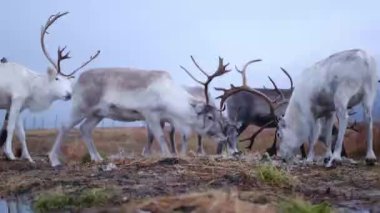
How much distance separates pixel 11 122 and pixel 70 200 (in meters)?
7.50

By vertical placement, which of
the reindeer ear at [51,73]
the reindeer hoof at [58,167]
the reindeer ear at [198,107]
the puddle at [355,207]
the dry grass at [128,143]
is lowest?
the dry grass at [128,143]

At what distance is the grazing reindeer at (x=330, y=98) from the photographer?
11.9m

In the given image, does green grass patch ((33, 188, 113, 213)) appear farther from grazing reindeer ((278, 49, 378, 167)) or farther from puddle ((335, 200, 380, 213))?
grazing reindeer ((278, 49, 378, 167))

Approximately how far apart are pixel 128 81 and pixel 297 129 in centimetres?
354

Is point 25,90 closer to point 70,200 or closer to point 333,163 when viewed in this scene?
point 333,163

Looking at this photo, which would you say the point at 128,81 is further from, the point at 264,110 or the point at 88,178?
the point at 264,110

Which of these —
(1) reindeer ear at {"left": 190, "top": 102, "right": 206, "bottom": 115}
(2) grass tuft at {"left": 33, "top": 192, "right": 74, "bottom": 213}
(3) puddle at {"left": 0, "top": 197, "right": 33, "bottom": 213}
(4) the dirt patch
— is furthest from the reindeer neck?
(2) grass tuft at {"left": 33, "top": 192, "right": 74, "bottom": 213}

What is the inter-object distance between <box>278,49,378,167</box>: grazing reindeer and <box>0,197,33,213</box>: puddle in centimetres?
539

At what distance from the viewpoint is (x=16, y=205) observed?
352 inches

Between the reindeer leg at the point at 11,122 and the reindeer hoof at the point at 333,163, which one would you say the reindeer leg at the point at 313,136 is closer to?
the reindeer hoof at the point at 333,163

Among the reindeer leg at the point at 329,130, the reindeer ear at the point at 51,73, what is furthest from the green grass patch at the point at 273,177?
the reindeer ear at the point at 51,73

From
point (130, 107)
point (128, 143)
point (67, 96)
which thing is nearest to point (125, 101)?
point (130, 107)

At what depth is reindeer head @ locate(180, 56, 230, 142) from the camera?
49.4ft

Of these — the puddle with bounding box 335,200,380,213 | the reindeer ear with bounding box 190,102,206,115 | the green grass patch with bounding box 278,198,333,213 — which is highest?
the green grass patch with bounding box 278,198,333,213
